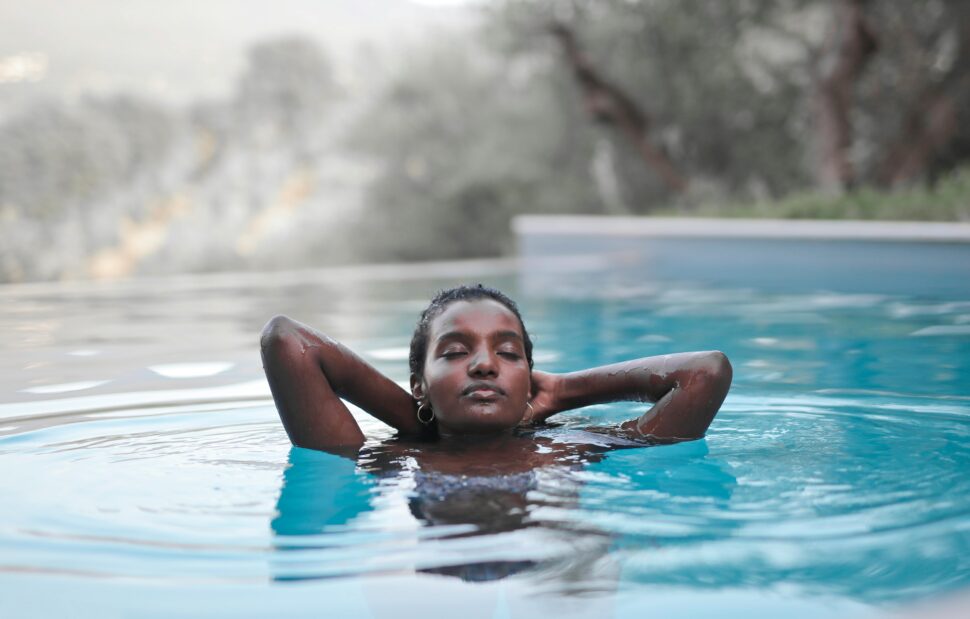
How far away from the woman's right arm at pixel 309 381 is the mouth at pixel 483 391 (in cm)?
41

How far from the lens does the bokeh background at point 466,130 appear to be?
14141 millimetres

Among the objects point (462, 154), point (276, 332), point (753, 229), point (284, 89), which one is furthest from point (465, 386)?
point (284, 89)

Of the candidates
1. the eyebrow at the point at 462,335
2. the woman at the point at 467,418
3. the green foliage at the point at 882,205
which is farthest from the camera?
the green foliage at the point at 882,205

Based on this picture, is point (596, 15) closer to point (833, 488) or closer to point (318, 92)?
point (318, 92)

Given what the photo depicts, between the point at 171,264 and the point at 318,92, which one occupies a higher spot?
the point at 318,92

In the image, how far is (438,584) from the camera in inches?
87.4

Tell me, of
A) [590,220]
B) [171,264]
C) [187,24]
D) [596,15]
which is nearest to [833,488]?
[590,220]

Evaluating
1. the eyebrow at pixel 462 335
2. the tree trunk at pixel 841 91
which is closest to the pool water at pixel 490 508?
the eyebrow at pixel 462 335

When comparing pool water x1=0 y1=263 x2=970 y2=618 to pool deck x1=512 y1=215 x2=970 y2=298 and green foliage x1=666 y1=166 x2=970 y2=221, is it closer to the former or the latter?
pool deck x1=512 y1=215 x2=970 y2=298

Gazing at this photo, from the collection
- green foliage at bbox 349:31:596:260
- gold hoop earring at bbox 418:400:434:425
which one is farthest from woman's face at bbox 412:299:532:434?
green foliage at bbox 349:31:596:260

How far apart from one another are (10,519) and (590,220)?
1182cm

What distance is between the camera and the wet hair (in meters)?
3.33

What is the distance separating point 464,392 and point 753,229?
8.62m

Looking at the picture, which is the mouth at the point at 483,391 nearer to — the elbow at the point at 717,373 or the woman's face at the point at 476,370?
the woman's face at the point at 476,370
